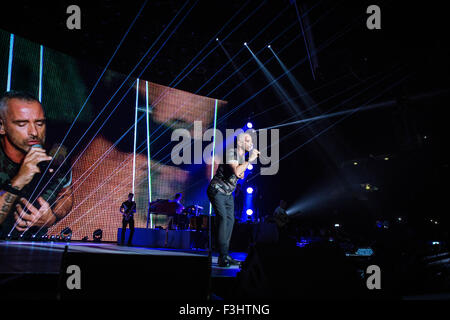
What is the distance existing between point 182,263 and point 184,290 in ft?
0.51

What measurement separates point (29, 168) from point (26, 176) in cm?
24

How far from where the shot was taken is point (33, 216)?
8875mm

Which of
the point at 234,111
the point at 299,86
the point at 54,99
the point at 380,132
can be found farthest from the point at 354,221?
the point at 54,99

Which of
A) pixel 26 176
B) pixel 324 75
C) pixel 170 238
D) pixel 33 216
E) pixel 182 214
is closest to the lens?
pixel 170 238

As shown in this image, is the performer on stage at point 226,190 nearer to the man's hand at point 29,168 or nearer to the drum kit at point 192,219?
the drum kit at point 192,219

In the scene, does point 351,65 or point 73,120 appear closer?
point 351,65

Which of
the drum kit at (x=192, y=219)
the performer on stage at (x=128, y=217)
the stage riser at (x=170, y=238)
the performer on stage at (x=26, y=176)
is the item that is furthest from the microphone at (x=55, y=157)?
the drum kit at (x=192, y=219)

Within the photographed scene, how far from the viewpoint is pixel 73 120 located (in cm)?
988

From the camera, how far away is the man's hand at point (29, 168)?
8609 millimetres

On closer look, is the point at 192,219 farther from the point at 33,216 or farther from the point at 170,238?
the point at 33,216

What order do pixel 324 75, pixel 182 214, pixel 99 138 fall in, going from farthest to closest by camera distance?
pixel 99 138 → pixel 182 214 → pixel 324 75

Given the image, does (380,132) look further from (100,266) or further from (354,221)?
(100,266)

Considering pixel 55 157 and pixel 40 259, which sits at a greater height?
pixel 55 157

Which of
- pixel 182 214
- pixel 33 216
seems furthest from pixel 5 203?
pixel 182 214
